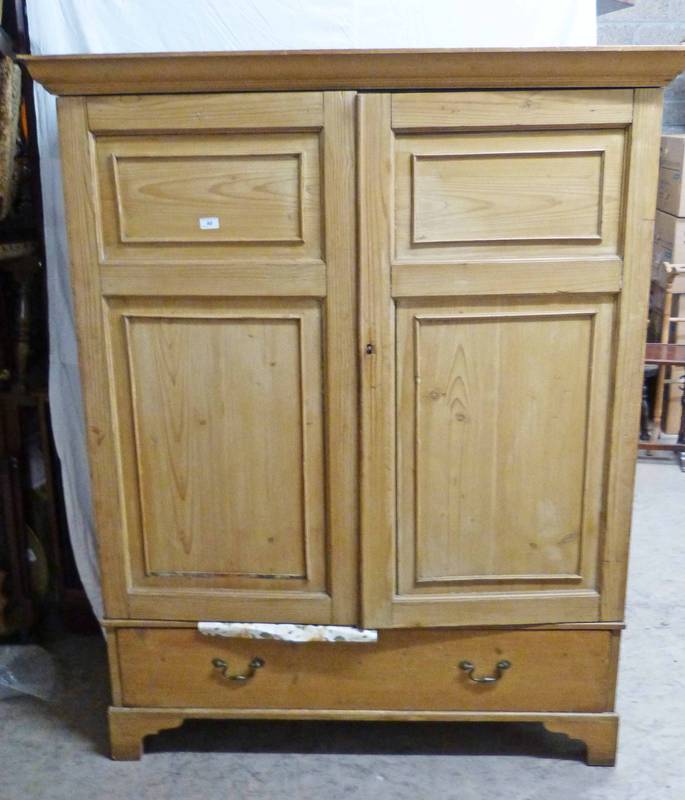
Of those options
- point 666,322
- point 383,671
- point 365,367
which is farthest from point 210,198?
point 666,322

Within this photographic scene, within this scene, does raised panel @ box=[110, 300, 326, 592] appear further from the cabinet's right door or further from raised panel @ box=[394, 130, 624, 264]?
raised panel @ box=[394, 130, 624, 264]

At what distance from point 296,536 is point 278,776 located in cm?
48

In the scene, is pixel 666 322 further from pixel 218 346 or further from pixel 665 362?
pixel 218 346

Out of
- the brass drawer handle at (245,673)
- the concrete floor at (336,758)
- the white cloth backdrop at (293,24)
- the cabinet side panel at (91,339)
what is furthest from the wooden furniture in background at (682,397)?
the cabinet side panel at (91,339)

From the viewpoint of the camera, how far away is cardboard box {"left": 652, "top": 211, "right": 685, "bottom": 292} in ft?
11.4

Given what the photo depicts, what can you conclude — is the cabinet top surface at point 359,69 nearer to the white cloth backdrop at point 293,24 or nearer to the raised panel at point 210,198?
the raised panel at point 210,198

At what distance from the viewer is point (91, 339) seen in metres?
1.54

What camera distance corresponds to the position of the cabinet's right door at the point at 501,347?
1.41m

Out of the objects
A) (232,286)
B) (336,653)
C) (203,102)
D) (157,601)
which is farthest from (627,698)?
(203,102)

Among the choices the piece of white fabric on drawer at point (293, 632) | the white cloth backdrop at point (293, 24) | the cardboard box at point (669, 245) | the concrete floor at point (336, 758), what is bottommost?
the concrete floor at point (336, 758)

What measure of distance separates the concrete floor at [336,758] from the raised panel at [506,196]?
1016 millimetres

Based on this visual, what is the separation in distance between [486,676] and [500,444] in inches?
18.2

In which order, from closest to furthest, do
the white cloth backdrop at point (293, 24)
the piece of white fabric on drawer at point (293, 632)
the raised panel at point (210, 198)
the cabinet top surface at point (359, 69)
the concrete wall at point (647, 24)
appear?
the cabinet top surface at point (359, 69) < the raised panel at point (210, 198) < the piece of white fabric on drawer at point (293, 632) < the white cloth backdrop at point (293, 24) < the concrete wall at point (647, 24)

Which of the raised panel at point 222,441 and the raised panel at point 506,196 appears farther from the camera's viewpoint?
the raised panel at point 222,441
